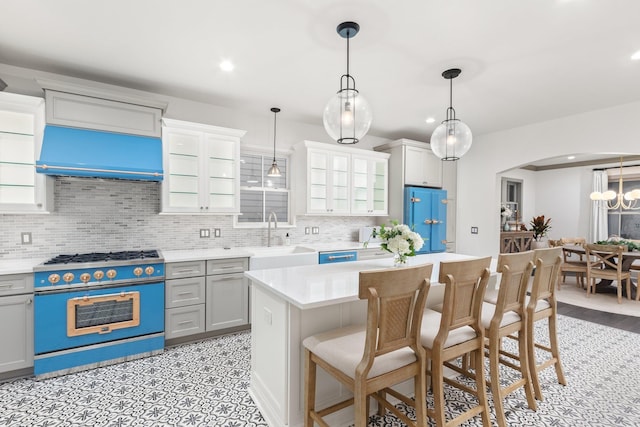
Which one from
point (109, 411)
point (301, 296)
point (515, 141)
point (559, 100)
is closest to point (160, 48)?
point (301, 296)

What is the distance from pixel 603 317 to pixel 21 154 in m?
7.03

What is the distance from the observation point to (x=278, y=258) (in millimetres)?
3688

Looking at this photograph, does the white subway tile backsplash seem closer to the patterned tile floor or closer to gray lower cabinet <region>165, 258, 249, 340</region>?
gray lower cabinet <region>165, 258, 249, 340</region>

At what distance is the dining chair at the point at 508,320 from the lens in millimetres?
1984

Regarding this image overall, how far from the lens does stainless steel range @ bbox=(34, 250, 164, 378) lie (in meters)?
2.58

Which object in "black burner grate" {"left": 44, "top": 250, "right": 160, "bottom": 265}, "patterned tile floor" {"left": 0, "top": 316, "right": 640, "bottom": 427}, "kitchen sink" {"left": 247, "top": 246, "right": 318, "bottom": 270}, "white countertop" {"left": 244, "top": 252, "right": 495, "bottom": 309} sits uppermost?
"black burner grate" {"left": 44, "top": 250, "right": 160, "bottom": 265}

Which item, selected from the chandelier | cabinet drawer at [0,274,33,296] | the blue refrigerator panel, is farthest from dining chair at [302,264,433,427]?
→ the chandelier

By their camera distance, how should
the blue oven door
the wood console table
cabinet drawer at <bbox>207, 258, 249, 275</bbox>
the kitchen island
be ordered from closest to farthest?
the kitchen island
the blue oven door
cabinet drawer at <bbox>207, 258, 249, 275</bbox>
the wood console table

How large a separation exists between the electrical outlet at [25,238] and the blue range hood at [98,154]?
787 millimetres

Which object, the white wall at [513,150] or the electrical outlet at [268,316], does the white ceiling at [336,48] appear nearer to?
the white wall at [513,150]

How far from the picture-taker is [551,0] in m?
1.99

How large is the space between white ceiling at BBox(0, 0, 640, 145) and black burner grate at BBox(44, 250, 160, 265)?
6.04 ft

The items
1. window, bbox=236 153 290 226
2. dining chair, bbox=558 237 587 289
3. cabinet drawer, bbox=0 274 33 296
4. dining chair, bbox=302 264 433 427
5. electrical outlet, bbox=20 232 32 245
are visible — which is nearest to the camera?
dining chair, bbox=302 264 433 427

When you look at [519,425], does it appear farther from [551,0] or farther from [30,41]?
[30,41]
